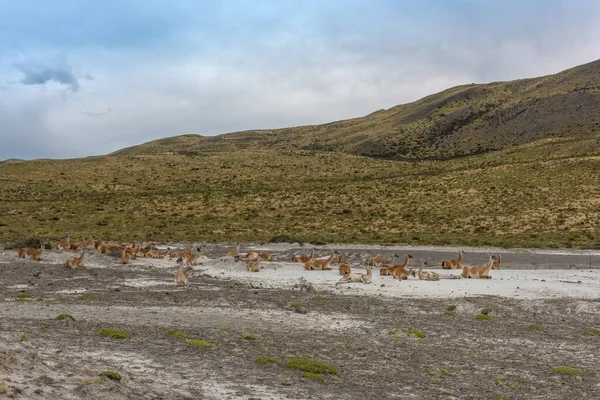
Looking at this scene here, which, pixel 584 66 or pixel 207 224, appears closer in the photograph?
pixel 207 224

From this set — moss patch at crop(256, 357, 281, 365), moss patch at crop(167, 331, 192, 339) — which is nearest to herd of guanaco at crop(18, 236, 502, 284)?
moss patch at crop(167, 331, 192, 339)

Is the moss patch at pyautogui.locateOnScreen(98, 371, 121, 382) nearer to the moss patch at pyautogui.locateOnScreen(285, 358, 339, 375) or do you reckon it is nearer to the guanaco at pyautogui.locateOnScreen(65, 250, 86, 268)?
the moss patch at pyautogui.locateOnScreen(285, 358, 339, 375)

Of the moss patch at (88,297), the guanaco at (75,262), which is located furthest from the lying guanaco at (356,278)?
the guanaco at (75,262)

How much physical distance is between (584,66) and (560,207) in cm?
10916

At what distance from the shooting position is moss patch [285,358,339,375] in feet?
36.6

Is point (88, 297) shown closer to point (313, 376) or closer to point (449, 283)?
point (313, 376)

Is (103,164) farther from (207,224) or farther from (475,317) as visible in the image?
(475,317)

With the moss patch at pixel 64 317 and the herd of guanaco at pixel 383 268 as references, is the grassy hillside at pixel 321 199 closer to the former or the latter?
the herd of guanaco at pixel 383 268

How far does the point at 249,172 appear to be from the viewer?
97.4 meters

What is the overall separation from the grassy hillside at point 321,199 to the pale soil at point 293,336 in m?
18.3

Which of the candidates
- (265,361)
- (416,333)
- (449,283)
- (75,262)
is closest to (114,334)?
(265,361)

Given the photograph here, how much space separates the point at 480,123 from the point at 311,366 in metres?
130

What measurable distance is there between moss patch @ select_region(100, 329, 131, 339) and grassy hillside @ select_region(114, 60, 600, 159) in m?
105

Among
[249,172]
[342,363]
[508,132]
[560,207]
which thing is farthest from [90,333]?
[508,132]
